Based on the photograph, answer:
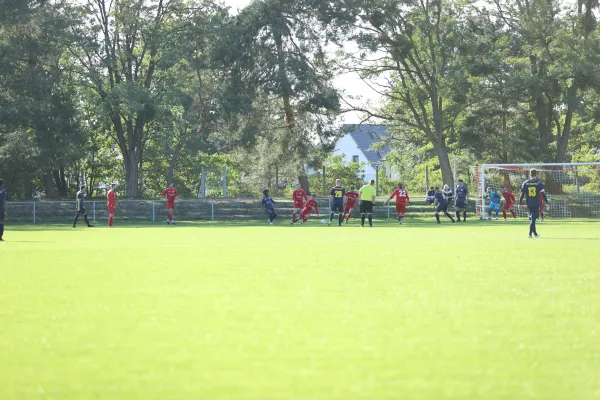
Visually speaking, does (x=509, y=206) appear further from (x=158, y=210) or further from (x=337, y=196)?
(x=158, y=210)

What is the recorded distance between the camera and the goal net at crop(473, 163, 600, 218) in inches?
1711


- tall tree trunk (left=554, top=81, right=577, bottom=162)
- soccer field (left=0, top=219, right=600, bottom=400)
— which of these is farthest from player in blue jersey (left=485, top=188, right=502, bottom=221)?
soccer field (left=0, top=219, right=600, bottom=400)

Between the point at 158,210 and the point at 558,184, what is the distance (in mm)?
20422

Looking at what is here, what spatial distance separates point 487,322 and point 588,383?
8.51ft

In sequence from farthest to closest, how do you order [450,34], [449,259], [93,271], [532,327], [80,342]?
1. [450,34]
2. [449,259]
3. [93,271]
4. [532,327]
5. [80,342]

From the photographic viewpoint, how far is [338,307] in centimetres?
956

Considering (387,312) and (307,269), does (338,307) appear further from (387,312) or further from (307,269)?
(307,269)

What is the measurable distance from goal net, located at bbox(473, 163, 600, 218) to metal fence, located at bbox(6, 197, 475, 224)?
3.79 metres

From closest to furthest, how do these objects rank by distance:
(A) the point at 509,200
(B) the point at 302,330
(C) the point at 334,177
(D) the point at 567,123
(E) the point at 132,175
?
(B) the point at 302,330 < (A) the point at 509,200 < (D) the point at 567,123 < (E) the point at 132,175 < (C) the point at 334,177

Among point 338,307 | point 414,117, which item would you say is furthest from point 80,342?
point 414,117

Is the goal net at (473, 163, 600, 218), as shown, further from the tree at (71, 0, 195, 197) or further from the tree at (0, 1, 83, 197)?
the tree at (0, 1, 83, 197)

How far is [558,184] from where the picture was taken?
45.2 metres

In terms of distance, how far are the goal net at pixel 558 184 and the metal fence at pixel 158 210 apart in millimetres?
3791

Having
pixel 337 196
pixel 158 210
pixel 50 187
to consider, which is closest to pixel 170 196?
pixel 158 210
